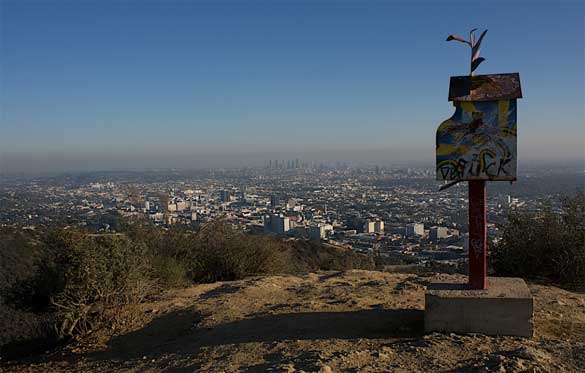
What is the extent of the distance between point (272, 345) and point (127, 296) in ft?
11.5

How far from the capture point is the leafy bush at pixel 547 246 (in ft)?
31.6

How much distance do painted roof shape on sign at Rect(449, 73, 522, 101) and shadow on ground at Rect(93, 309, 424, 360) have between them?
3.39 meters

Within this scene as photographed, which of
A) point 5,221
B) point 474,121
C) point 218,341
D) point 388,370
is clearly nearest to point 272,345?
point 218,341

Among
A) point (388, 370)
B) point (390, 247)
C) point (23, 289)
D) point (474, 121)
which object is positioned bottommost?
point (390, 247)

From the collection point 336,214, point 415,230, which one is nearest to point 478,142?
point 415,230

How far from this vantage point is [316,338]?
19.5ft

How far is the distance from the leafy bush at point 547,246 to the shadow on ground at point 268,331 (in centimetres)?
475

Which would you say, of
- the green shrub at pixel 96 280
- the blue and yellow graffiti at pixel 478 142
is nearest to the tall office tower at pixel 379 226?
the green shrub at pixel 96 280

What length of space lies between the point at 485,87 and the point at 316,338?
4222mm

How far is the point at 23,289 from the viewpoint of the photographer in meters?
10.4

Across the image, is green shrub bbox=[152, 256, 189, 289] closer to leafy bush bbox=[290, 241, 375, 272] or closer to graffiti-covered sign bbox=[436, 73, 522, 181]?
leafy bush bbox=[290, 241, 375, 272]

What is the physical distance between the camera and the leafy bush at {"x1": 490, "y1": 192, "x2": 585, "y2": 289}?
9.62 meters

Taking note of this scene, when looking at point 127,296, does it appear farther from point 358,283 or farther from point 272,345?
point 358,283

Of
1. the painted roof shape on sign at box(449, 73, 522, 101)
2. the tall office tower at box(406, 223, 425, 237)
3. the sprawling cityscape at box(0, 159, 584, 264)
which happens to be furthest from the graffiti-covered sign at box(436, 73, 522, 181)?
the tall office tower at box(406, 223, 425, 237)
